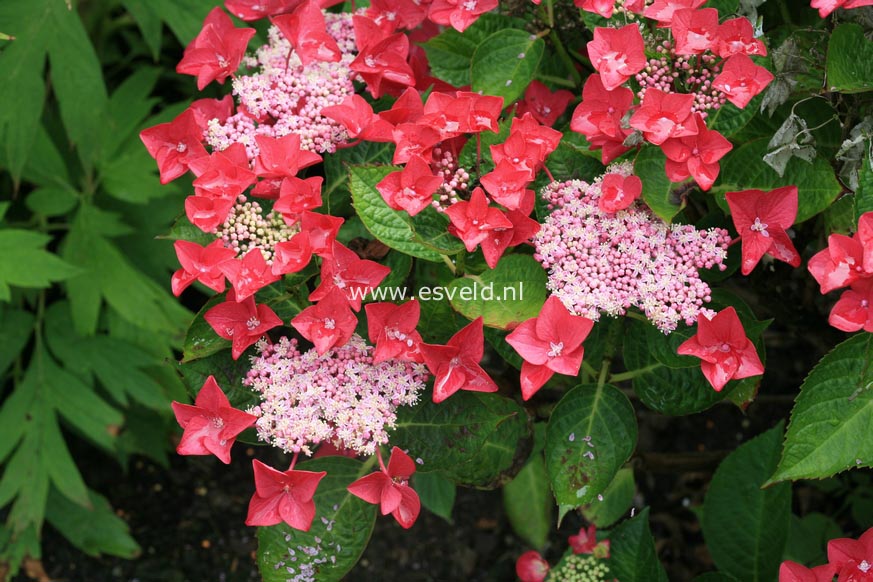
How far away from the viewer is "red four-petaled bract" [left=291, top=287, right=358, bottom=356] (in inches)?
34.8

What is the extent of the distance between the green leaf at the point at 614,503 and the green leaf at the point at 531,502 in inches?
7.2

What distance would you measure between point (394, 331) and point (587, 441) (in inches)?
10.3

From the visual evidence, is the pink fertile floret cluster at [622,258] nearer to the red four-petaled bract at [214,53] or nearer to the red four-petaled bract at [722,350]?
the red four-petaled bract at [722,350]

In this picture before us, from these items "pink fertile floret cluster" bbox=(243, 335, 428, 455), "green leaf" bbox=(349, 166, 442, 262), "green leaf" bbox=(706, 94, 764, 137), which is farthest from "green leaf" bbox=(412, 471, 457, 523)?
"green leaf" bbox=(706, 94, 764, 137)

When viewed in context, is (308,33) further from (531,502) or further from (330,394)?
(531,502)

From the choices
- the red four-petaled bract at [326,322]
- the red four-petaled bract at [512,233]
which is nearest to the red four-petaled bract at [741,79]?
the red four-petaled bract at [512,233]

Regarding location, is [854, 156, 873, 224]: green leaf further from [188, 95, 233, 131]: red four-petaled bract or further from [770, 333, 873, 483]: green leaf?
[188, 95, 233, 131]: red four-petaled bract

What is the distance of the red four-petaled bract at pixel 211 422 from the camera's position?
90 centimetres

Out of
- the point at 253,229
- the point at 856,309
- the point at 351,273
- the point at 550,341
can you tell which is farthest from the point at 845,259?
the point at 253,229

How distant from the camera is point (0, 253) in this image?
4.89 ft

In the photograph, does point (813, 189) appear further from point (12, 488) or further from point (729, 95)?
point (12, 488)

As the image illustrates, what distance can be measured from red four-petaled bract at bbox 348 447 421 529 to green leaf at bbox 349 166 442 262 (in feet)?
0.69

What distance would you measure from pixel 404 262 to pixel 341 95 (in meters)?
0.21

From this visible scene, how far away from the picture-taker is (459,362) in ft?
3.00
